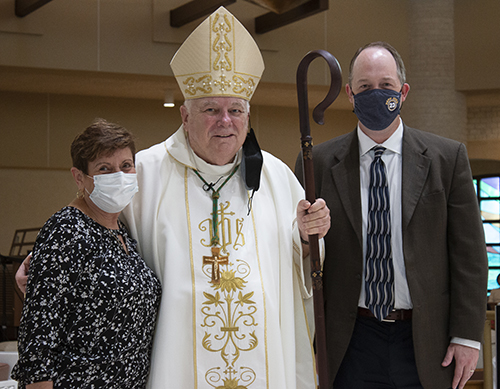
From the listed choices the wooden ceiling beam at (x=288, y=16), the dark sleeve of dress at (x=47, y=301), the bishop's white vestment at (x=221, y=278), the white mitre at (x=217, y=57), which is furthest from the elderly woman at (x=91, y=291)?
the wooden ceiling beam at (x=288, y=16)

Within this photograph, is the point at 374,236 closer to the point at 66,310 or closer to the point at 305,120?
the point at 305,120

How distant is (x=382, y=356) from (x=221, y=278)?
25.9 inches

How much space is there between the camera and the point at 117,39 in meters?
7.80

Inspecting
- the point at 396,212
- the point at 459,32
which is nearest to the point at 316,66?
the point at 459,32

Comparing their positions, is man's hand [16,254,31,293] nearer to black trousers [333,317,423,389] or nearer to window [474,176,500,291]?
Answer: black trousers [333,317,423,389]

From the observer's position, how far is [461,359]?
7.47 feet

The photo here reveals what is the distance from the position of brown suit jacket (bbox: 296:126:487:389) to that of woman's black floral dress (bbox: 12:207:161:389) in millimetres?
776

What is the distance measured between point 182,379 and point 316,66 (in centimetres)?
713

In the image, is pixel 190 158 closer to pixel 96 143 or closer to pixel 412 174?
pixel 96 143

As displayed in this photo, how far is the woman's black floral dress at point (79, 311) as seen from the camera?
73.0 inches

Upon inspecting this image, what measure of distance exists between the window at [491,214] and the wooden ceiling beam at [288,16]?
16.8 ft

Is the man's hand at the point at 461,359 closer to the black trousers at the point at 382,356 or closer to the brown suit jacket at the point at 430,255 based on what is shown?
the brown suit jacket at the point at 430,255

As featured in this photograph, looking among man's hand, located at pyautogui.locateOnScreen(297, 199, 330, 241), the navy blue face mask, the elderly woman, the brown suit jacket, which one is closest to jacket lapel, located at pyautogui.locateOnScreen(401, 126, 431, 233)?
the brown suit jacket

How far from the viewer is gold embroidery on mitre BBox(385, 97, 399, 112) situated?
2316 mm
